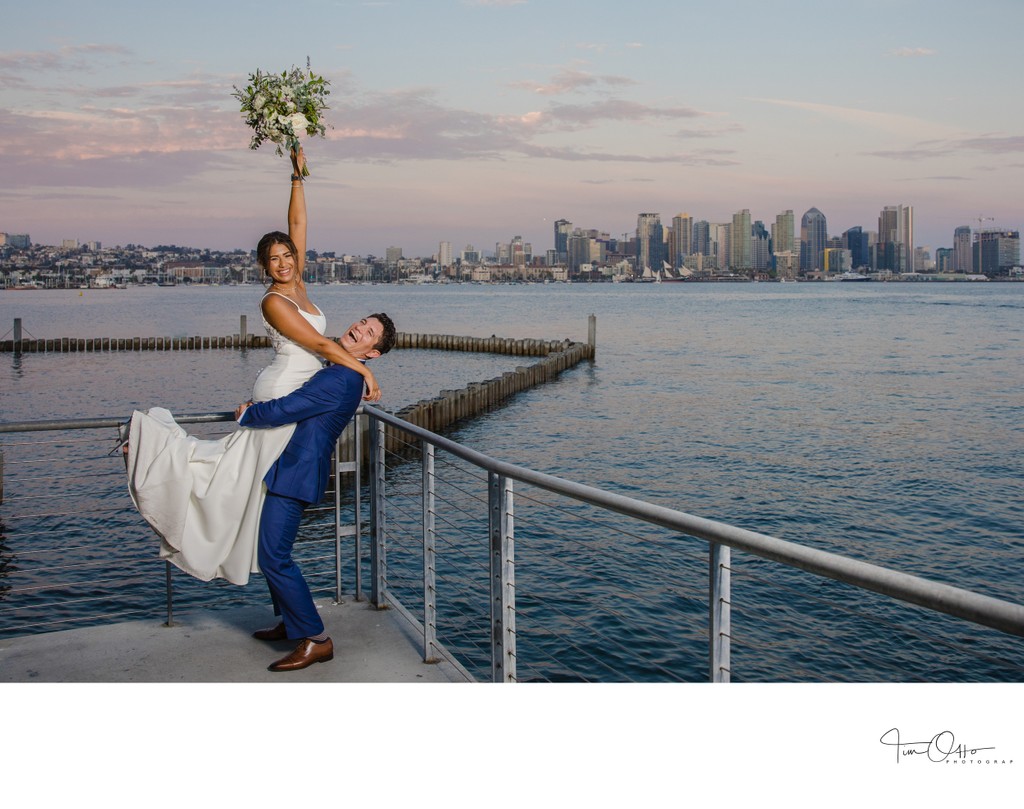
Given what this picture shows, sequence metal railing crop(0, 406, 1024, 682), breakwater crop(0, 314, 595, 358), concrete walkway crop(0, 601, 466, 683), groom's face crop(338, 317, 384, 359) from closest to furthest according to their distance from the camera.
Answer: groom's face crop(338, 317, 384, 359)
concrete walkway crop(0, 601, 466, 683)
metal railing crop(0, 406, 1024, 682)
breakwater crop(0, 314, 595, 358)

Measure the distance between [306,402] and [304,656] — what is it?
124 cm

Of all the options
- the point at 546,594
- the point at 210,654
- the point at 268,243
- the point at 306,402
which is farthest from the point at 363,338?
A: the point at 546,594

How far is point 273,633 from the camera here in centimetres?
495

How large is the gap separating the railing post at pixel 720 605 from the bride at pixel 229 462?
2075 millimetres

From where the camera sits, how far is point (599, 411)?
1135 inches

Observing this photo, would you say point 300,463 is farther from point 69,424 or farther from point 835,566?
point 835,566

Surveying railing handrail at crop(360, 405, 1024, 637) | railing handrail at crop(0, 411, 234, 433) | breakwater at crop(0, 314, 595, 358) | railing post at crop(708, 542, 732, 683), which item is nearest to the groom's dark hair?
railing handrail at crop(0, 411, 234, 433)

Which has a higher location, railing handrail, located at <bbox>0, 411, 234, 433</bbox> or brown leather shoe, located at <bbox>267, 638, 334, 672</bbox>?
railing handrail, located at <bbox>0, 411, 234, 433</bbox>

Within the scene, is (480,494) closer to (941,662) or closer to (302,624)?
(941,662)

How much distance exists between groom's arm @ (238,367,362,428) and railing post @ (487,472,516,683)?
0.83 meters

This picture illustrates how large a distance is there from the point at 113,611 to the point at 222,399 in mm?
22371

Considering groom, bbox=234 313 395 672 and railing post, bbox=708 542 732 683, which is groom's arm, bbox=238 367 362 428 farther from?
railing post, bbox=708 542 732 683

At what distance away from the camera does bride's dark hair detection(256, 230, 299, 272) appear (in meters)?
4.46

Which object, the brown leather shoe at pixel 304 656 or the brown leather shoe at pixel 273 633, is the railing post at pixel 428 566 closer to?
the brown leather shoe at pixel 304 656
